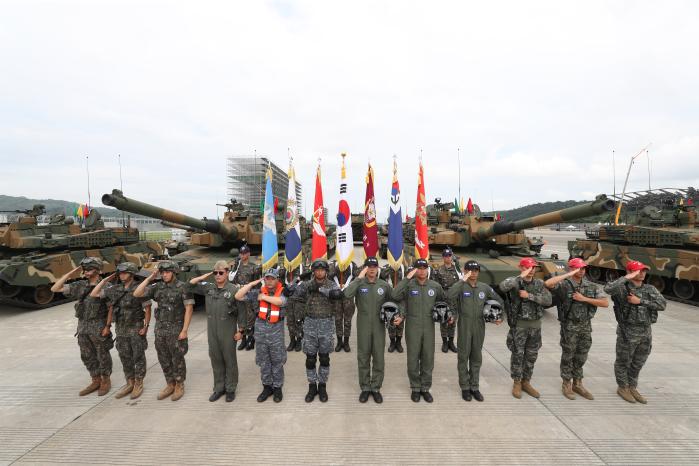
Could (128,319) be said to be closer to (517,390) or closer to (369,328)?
(369,328)

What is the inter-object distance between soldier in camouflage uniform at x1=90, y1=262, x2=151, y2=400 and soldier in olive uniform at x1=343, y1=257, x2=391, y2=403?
2.57 m

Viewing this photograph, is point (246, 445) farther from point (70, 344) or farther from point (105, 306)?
point (70, 344)

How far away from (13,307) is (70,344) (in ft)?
16.6

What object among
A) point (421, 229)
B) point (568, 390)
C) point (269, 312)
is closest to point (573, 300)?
point (568, 390)

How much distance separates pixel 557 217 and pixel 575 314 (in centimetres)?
238

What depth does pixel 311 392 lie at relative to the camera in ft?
13.3

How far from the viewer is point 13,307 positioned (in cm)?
895

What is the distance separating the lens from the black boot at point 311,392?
→ 157 inches

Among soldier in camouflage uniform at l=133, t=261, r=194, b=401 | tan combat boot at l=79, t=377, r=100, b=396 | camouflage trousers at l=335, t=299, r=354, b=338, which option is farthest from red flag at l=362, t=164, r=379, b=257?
tan combat boot at l=79, t=377, r=100, b=396

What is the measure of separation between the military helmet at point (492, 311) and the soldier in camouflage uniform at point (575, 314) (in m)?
0.62

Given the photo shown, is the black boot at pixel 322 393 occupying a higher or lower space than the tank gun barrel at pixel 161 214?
lower

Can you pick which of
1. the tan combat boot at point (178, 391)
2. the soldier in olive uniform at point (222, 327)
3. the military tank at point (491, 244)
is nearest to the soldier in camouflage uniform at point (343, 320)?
the soldier in olive uniform at point (222, 327)

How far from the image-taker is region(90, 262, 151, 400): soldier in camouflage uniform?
3961 millimetres

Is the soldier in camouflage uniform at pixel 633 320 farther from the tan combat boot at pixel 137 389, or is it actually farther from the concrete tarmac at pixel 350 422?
the tan combat boot at pixel 137 389
